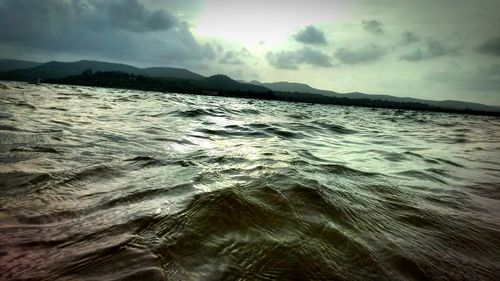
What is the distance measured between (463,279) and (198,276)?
7.12 ft

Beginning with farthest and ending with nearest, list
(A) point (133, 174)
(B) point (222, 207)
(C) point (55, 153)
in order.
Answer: (C) point (55, 153) < (A) point (133, 174) < (B) point (222, 207)

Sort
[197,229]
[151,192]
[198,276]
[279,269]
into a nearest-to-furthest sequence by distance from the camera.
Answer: [198,276]
[279,269]
[197,229]
[151,192]

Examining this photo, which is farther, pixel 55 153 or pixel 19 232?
pixel 55 153

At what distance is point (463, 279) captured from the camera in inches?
97.7

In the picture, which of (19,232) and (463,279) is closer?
(463,279)

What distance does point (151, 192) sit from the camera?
387 centimetres

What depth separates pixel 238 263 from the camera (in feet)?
7.71

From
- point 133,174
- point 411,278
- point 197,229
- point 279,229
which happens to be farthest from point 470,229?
point 133,174

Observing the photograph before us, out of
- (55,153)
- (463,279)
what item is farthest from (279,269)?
(55,153)

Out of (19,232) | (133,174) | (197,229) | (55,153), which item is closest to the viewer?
(19,232)

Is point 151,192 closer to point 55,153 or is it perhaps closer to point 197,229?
point 197,229

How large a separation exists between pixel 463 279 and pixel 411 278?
47 cm

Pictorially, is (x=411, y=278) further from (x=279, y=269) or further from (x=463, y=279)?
(x=279, y=269)

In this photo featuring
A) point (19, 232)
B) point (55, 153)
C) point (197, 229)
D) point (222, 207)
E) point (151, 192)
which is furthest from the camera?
point (55, 153)
